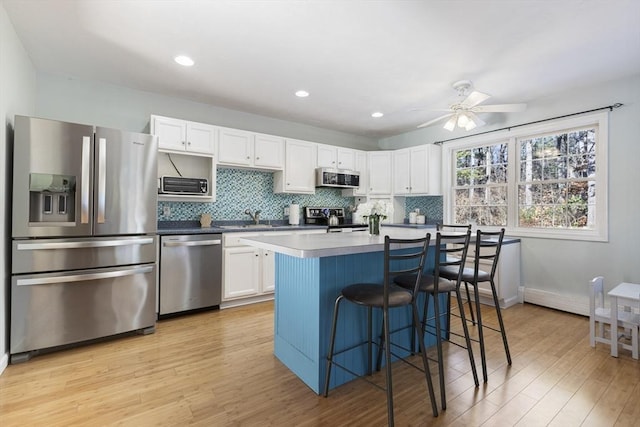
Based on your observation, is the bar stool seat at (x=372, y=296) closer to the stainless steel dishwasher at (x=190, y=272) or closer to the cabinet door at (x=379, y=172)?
the stainless steel dishwasher at (x=190, y=272)

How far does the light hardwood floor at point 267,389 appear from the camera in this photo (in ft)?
5.81

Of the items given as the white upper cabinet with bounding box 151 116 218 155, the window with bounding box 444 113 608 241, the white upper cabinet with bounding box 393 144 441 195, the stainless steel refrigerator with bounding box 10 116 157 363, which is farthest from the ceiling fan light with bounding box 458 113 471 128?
the stainless steel refrigerator with bounding box 10 116 157 363

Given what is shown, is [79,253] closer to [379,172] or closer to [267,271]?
[267,271]

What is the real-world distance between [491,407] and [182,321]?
116 inches

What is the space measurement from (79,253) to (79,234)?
0.16 meters

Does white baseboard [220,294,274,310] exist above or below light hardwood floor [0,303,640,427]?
above

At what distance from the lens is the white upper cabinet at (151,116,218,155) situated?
11.7 ft

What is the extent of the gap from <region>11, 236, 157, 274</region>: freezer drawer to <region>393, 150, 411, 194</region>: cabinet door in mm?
3927

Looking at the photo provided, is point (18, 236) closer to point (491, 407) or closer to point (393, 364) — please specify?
point (393, 364)

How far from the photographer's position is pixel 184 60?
117 inches

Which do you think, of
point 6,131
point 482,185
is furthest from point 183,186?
point 482,185

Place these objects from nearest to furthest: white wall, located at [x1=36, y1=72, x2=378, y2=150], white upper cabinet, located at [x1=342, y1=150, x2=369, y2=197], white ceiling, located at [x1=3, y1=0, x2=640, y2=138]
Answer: white ceiling, located at [x1=3, y1=0, x2=640, y2=138]
white wall, located at [x1=36, y1=72, x2=378, y2=150]
white upper cabinet, located at [x1=342, y1=150, x2=369, y2=197]

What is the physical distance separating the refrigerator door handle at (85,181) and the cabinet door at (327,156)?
3.06m

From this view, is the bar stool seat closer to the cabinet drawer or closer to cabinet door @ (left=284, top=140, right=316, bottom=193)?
the cabinet drawer
